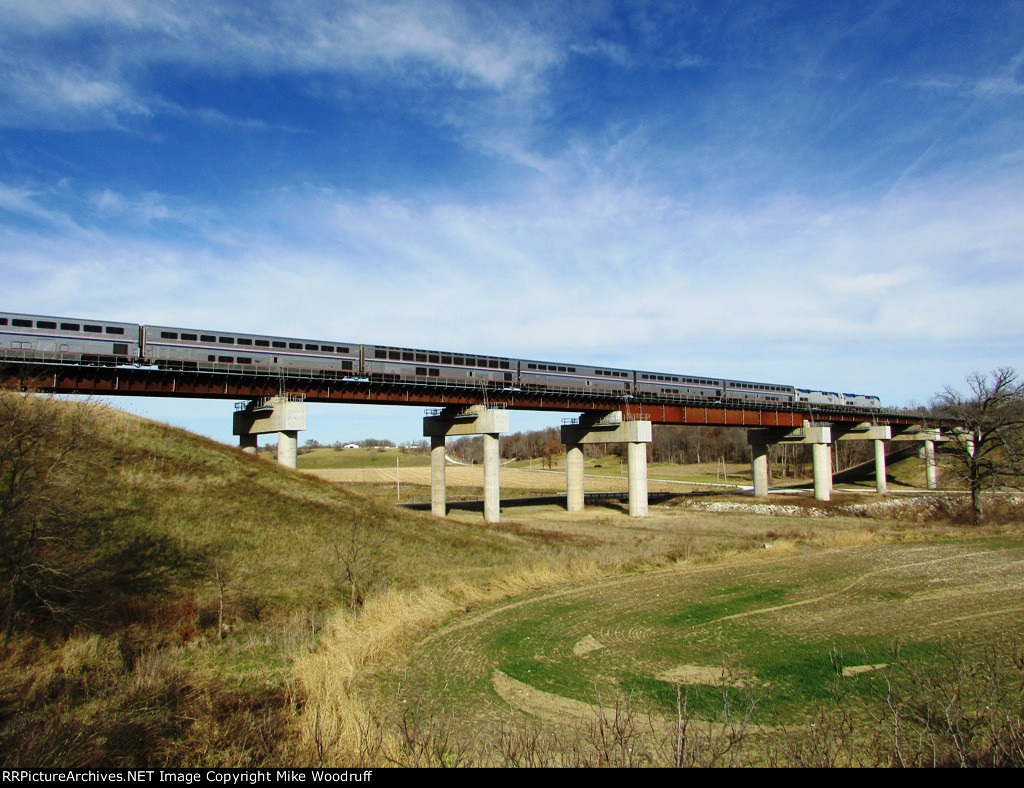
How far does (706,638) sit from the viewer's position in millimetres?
18766

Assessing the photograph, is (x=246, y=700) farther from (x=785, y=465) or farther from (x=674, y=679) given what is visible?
(x=785, y=465)

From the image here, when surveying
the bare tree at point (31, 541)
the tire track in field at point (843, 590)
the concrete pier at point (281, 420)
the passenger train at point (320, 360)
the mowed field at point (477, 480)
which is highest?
the passenger train at point (320, 360)

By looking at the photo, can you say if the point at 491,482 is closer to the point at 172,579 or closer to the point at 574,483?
the point at 574,483

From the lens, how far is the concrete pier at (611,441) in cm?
6788

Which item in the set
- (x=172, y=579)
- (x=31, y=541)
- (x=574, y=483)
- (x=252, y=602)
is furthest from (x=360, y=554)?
(x=574, y=483)

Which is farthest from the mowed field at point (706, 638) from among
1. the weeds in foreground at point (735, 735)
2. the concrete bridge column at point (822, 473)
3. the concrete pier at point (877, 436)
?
the concrete pier at point (877, 436)

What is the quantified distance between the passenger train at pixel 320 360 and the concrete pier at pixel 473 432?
342cm

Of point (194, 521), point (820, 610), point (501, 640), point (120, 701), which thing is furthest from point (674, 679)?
point (194, 521)

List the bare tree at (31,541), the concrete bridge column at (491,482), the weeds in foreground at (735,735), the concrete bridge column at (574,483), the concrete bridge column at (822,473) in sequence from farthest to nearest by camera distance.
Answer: the concrete bridge column at (822,473)
the concrete bridge column at (574,483)
the concrete bridge column at (491,482)
the bare tree at (31,541)
the weeds in foreground at (735,735)

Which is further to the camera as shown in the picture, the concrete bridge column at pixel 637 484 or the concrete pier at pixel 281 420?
the concrete bridge column at pixel 637 484

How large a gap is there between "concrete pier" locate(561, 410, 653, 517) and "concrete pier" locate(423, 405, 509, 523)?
13625 millimetres

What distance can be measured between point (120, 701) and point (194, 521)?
18.6 metres

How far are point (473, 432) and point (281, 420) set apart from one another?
1898cm

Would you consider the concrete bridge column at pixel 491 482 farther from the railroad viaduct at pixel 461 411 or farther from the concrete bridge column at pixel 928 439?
the concrete bridge column at pixel 928 439
